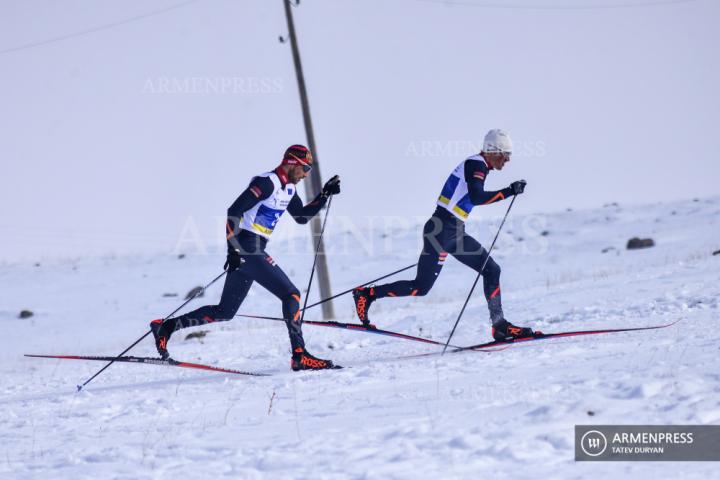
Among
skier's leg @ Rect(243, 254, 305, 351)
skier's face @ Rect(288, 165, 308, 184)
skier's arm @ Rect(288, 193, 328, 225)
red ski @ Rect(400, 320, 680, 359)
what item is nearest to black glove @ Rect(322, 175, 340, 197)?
skier's arm @ Rect(288, 193, 328, 225)

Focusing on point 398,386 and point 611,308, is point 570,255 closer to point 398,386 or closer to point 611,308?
point 611,308

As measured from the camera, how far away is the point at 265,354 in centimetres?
975

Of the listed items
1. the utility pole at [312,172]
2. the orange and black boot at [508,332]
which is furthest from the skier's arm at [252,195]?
the utility pole at [312,172]

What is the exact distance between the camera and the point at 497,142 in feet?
25.1

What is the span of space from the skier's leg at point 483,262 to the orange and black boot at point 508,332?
0.07 m

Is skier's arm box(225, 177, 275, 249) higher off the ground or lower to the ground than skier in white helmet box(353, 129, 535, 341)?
higher

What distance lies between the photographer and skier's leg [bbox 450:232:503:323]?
7887 mm

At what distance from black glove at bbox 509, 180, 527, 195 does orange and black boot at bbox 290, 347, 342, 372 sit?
2507mm

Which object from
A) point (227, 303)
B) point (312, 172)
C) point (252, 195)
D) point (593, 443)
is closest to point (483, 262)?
point (252, 195)

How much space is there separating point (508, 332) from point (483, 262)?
80cm

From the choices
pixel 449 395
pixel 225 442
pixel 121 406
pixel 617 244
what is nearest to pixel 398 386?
pixel 449 395

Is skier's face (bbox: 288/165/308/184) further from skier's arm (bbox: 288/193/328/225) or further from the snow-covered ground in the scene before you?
the snow-covered ground

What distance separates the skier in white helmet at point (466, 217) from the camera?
759cm

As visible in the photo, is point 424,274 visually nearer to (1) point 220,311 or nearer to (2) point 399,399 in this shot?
(1) point 220,311
